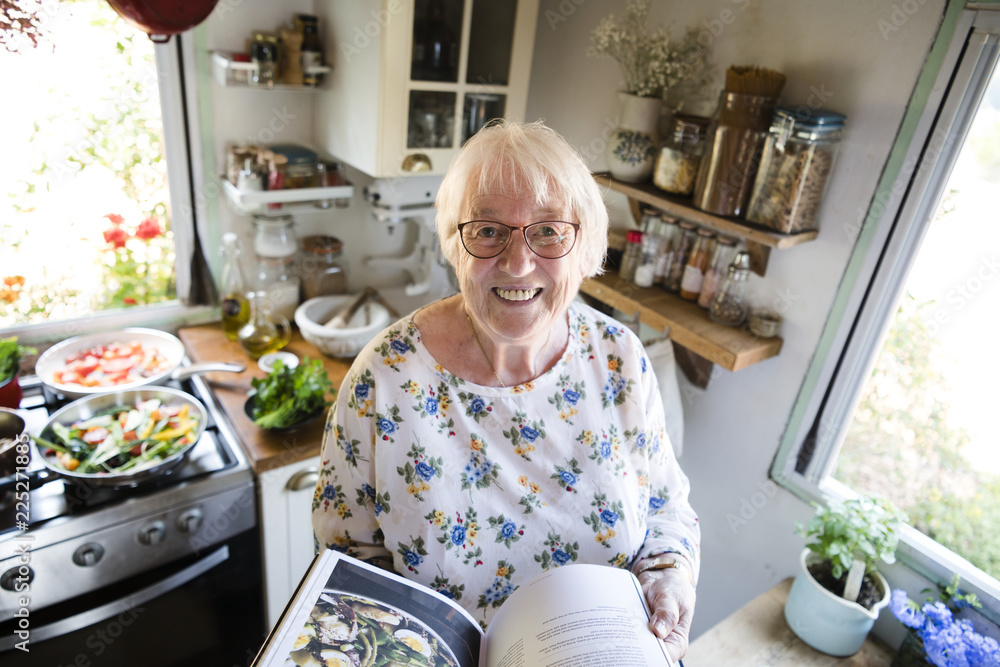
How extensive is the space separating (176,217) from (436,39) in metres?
0.91

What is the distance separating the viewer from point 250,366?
1.74 meters

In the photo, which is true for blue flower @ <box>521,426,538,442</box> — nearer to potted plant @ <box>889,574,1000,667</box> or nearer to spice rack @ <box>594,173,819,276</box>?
spice rack @ <box>594,173,819,276</box>

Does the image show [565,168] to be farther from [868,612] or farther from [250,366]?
[250,366]

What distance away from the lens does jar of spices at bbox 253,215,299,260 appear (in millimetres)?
1800

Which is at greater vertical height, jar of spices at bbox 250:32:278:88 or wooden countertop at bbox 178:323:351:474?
jar of spices at bbox 250:32:278:88

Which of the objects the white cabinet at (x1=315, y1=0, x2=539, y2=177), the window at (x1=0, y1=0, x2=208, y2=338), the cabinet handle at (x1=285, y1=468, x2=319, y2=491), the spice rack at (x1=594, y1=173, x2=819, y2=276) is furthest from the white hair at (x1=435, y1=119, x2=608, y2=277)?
the window at (x1=0, y1=0, x2=208, y2=338)

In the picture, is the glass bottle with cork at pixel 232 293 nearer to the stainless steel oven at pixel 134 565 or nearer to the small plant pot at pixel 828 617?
the stainless steel oven at pixel 134 565

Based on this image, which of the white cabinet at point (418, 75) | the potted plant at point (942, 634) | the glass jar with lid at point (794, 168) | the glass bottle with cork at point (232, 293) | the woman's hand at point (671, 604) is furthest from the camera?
the glass bottle with cork at point (232, 293)

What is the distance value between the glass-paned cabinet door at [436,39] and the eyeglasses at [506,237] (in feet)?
2.79

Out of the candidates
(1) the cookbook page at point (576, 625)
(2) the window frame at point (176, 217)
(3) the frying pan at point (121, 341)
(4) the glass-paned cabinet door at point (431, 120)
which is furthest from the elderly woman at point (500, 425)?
(2) the window frame at point (176, 217)

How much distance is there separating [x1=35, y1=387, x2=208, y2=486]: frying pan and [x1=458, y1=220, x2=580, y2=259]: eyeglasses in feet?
2.81

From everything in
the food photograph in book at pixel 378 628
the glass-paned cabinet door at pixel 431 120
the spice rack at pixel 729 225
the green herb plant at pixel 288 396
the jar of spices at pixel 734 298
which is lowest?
the green herb plant at pixel 288 396

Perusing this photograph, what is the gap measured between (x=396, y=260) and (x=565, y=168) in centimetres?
120

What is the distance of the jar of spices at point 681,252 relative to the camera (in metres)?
1.52
